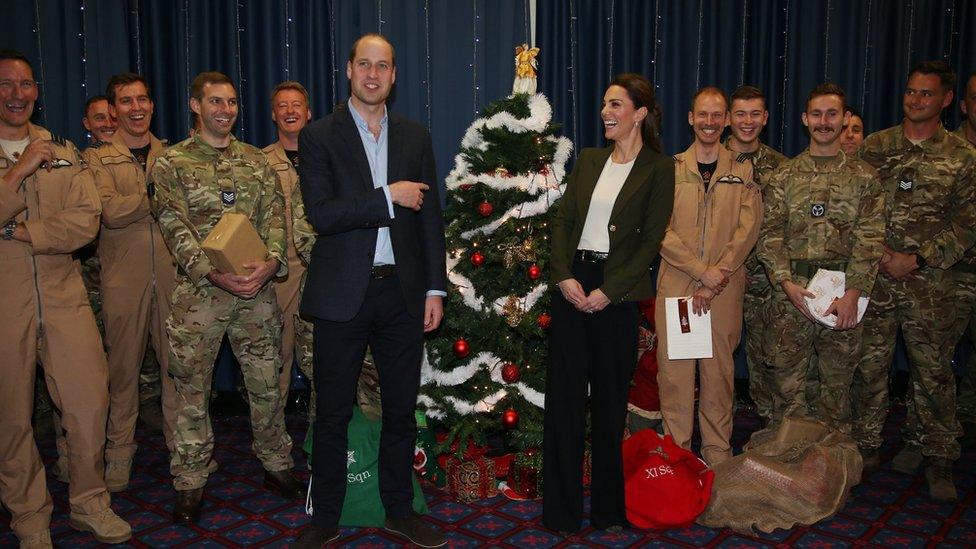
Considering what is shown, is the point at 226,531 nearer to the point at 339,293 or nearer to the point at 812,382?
the point at 339,293

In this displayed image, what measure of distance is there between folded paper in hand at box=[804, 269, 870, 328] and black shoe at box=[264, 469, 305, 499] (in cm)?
273

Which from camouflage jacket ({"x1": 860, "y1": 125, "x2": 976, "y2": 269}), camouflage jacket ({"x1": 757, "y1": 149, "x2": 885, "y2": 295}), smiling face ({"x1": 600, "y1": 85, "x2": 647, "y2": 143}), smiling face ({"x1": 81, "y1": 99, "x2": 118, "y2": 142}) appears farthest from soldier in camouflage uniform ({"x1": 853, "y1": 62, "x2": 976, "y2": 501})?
smiling face ({"x1": 81, "y1": 99, "x2": 118, "y2": 142})

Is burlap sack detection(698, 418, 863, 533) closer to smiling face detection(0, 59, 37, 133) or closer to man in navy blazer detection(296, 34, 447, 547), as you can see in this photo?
man in navy blazer detection(296, 34, 447, 547)

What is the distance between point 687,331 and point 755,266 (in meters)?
1.07

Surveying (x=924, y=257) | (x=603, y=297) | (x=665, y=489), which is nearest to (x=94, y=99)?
(x=603, y=297)

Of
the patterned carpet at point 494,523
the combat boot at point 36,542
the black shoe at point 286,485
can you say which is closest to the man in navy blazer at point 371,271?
the patterned carpet at point 494,523

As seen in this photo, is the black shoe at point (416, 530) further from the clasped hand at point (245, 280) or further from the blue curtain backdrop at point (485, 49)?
the blue curtain backdrop at point (485, 49)

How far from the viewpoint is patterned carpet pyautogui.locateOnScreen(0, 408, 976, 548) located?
3.17 metres

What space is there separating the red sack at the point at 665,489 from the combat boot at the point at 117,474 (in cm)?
256

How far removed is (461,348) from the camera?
362 centimetres

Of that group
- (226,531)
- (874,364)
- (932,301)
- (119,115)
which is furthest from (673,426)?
(119,115)

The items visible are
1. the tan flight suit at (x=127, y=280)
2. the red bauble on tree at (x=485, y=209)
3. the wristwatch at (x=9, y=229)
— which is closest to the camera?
the wristwatch at (x=9, y=229)

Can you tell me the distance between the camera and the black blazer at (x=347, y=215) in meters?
2.75

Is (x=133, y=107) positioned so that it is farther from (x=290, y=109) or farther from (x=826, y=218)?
(x=826, y=218)
